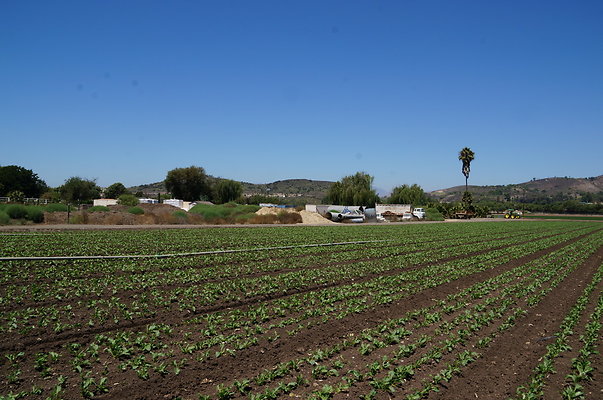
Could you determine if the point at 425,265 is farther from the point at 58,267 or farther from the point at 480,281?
the point at 58,267

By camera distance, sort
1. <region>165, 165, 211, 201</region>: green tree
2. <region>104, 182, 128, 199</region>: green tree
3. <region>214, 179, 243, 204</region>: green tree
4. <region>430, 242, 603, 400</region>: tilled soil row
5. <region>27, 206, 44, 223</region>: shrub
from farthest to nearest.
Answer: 1. <region>104, 182, 128, 199</region>: green tree
2. <region>165, 165, 211, 201</region>: green tree
3. <region>214, 179, 243, 204</region>: green tree
4. <region>27, 206, 44, 223</region>: shrub
5. <region>430, 242, 603, 400</region>: tilled soil row

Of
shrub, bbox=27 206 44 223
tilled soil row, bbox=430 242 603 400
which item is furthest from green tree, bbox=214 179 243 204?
tilled soil row, bbox=430 242 603 400

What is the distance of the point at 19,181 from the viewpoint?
9044 cm

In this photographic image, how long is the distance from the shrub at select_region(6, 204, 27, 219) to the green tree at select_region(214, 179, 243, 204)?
71.5 meters

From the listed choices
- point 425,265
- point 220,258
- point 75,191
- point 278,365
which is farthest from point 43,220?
point 75,191

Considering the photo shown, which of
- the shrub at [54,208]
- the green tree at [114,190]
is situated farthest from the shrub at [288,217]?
the green tree at [114,190]

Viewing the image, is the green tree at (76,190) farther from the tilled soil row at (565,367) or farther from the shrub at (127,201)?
the tilled soil row at (565,367)

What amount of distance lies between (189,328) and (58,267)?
28.1ft

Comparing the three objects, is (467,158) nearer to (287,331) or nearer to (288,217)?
(288,217)

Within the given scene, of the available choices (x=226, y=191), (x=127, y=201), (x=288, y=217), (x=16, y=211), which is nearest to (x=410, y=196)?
(x=226, y=191)

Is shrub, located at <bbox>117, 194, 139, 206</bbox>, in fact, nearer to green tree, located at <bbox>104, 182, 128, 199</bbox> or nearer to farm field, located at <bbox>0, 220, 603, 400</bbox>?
farm field, located at <bbox>0, 220, 603, 400</bbox>

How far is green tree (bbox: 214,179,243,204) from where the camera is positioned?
113 meters

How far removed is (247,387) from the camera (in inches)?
269

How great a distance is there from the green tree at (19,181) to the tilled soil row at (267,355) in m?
92.3
